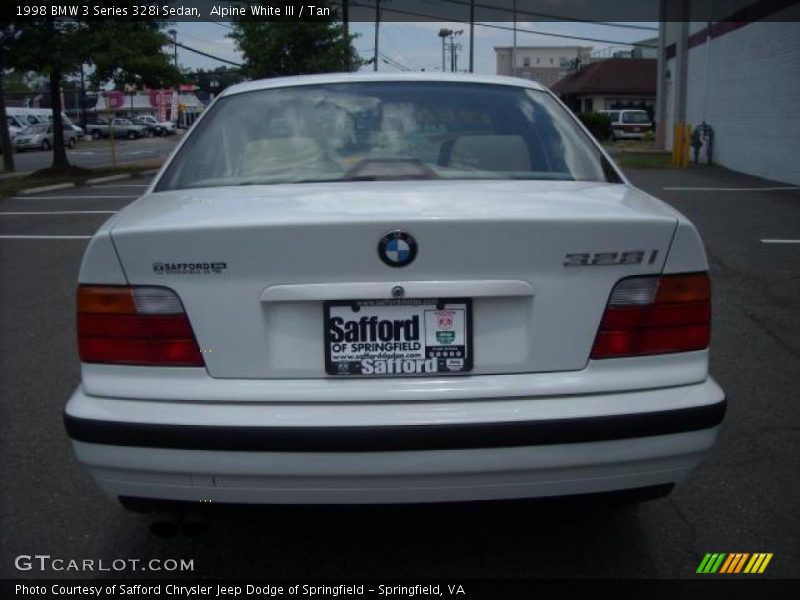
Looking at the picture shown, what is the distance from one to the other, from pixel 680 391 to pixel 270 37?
27.9 meters

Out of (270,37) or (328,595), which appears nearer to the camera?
(328,595)

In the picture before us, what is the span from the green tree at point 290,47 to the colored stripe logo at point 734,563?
26473 mm

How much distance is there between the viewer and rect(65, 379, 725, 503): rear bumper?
2.36 m

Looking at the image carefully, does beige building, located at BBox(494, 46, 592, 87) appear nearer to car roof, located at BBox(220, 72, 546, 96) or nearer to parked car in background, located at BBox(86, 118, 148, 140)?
parked car in background, located at BBox(86, 118, 148, 140)

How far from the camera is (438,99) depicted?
3.57 meters

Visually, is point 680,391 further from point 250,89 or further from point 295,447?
point 250,89

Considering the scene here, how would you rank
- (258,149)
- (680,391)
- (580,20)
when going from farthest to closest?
(580,20) → (258,149) → (680,391)

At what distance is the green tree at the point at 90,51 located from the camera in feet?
60.8

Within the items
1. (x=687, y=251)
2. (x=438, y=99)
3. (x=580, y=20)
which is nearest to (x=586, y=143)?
(x=438, y=99)

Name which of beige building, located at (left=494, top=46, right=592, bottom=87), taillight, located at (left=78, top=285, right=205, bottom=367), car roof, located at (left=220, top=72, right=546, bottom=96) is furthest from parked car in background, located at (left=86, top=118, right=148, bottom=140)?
taillight, located at (left=78, top=285, right=205, bottom=367)

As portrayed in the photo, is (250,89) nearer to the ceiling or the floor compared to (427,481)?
nearer to the ceiling

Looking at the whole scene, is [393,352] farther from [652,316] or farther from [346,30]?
[346,30]

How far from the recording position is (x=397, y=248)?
2383 millimetres

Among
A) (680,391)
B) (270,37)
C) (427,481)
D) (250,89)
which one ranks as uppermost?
(270,37)
